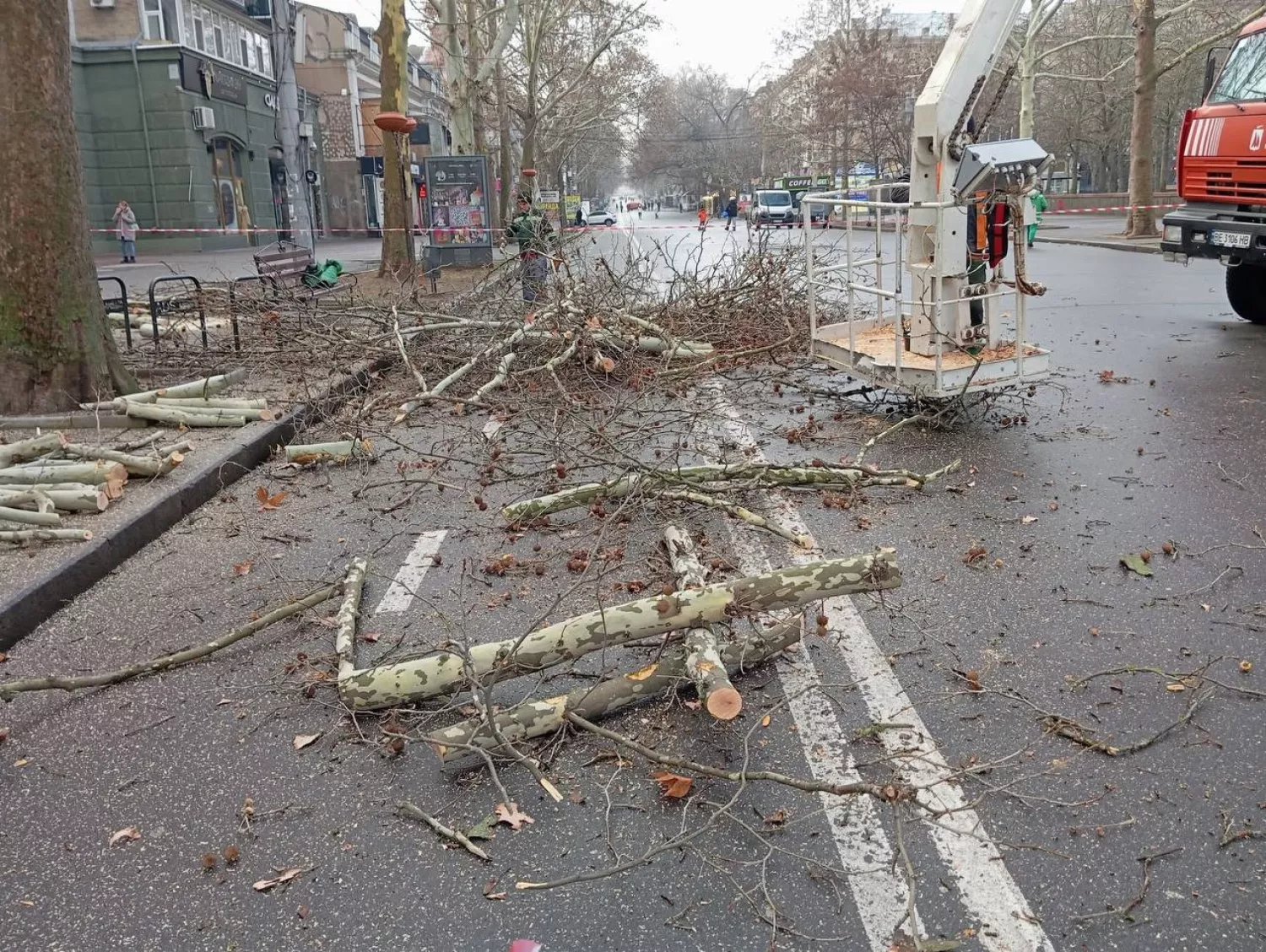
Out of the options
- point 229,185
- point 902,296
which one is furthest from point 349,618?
point 229,185

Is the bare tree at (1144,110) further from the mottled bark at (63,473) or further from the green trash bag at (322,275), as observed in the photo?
the mottled bark at (63,473)

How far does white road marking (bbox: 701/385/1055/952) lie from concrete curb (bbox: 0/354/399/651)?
11.5 ft

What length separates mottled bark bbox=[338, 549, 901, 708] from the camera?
3594mm

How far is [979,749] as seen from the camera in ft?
10.7

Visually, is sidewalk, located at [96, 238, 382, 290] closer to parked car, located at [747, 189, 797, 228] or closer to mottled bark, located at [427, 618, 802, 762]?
mottled bark, located at [427, 618, 802, 762]

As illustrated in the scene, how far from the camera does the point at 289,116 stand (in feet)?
64.7

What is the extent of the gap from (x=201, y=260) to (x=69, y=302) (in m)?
23.4

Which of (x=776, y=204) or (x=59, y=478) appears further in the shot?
(x=776, y=204)

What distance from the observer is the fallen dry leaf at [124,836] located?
3.04 metres

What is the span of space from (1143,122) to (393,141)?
61.5 feet

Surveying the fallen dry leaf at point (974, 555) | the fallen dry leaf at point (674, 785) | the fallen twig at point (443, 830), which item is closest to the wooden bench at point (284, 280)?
the fallen dry leaf at point (974, 555)

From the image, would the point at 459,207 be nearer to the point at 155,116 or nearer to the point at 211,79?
the point at 155,116

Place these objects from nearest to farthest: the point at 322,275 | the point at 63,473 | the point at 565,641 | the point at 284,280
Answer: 1. the point at 565,641
2. the point at 63,473
3. the point at 284,280
4. the point at 322,275

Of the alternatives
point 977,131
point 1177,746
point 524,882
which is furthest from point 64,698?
point 977,131
